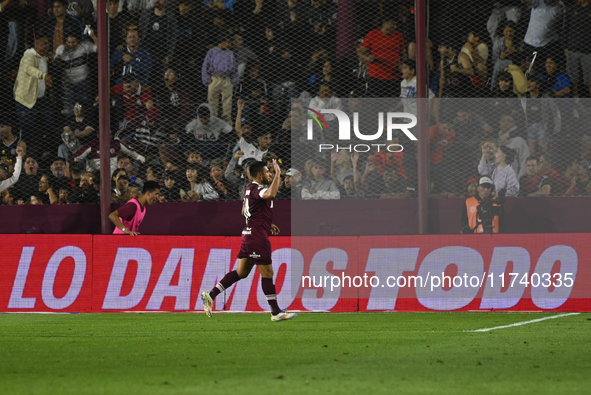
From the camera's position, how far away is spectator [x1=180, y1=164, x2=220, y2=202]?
43.1ft

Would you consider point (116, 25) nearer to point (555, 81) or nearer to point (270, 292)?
point (270, 292)

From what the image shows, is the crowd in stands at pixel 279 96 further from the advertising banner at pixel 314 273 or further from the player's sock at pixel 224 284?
the player's sock at pixel 224 284

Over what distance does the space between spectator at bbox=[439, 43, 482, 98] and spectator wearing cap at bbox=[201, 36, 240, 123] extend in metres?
3.47

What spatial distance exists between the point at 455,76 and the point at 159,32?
522 cm

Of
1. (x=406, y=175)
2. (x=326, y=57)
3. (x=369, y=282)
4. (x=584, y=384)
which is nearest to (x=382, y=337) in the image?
(x=584, y=384)

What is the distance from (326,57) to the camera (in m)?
13.7

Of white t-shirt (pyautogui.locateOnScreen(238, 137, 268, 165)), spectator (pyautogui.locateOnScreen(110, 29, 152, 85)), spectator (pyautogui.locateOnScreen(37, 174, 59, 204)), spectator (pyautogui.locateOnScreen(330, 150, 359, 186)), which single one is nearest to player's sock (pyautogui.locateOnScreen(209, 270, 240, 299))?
spectator (pyautogui.locateOnScreen(330, 150, 359, 186))

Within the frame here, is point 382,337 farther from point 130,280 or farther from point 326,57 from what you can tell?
point 326,57

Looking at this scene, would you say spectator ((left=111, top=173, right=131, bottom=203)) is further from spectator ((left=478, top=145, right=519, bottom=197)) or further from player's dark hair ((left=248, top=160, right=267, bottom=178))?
spectator ((left=478, top=145, right=519, bottom=197))

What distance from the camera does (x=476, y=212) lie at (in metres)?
12.1

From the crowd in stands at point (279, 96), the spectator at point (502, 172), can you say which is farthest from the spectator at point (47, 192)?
the spectator at point (502, 172)

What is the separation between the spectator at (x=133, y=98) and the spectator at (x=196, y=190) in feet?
4.60

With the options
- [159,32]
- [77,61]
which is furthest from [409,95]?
[77,61]

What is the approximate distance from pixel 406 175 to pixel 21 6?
25.1ft
